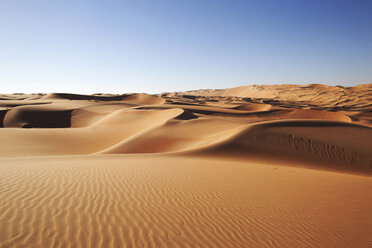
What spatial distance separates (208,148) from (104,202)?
26.9 ft

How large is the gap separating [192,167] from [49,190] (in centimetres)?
466

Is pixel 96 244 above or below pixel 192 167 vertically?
above

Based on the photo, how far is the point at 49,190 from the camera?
4664 millimetres

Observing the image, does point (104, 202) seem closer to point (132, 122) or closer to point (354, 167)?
point (354, 167)

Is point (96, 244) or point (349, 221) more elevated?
point (96, 244)

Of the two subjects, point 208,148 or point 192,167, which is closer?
point 192,167

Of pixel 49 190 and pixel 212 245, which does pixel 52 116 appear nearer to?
pixel 49 190

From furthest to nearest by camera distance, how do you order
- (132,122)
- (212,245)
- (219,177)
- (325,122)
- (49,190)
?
(132,122) → (325,122) → (219,177) → (49,190) → (212,245)

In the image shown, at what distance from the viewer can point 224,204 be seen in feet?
15.4

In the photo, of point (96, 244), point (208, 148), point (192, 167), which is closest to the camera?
point (96, 244)

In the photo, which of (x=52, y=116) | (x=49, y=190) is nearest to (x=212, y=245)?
(x=49, y=190)

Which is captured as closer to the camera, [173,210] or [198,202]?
[173,210]

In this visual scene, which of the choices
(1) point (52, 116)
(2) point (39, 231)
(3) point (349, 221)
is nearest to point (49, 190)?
(2) point (39, 231)

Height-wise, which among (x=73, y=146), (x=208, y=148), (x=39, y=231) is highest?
(x=39, y=231)
